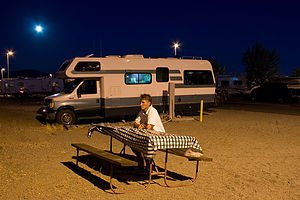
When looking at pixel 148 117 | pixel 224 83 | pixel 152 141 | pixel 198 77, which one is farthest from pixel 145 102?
pixel 224 83

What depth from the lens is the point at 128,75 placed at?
14656 mm

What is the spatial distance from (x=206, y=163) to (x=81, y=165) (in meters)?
2.79

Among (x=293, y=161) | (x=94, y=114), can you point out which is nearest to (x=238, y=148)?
(x=293, y=161)

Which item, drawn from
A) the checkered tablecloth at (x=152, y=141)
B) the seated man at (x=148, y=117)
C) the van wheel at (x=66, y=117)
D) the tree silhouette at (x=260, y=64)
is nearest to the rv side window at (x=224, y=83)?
the tree silhouette at (x=260, y=64)

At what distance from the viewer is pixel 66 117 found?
13.8 metres

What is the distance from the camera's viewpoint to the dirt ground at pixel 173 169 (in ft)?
17.5

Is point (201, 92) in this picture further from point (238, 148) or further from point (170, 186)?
point (170, 186)

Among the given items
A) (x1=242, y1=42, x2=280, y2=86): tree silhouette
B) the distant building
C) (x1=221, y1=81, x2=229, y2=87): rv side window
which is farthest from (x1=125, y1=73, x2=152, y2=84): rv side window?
(x1=242, y1=42, x2=280, y2=86): tree silhouette

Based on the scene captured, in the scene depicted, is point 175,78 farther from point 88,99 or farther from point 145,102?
point 145,102

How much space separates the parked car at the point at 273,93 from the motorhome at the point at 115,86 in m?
14.5

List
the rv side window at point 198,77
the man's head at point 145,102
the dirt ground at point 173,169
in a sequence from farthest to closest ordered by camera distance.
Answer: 1. the rv side window at point 198,77
2. the man's head at point 145,102
3. the dirt ground at point 173,169

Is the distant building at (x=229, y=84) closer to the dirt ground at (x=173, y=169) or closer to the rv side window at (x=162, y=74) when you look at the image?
the rv side window at (x=162, y=74)

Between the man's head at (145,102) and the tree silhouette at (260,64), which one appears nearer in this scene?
the man's head at (145,102)

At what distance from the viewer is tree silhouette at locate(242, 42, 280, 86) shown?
188 ft
